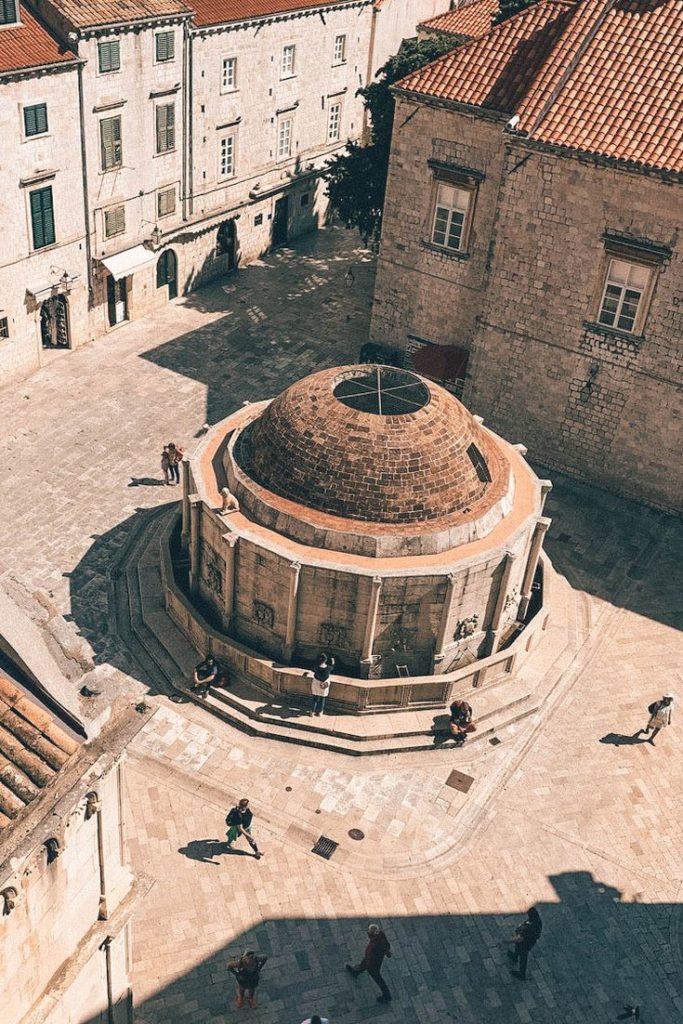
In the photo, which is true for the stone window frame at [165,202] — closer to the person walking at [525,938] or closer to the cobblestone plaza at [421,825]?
the cobblestone plaza at [421,825]

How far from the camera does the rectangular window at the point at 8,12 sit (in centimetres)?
3225

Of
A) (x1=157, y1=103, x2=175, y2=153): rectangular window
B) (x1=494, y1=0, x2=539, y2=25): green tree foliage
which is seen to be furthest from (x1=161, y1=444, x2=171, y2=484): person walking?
(x1=494, y1=0, x2=539, y2=25): green tree foliage

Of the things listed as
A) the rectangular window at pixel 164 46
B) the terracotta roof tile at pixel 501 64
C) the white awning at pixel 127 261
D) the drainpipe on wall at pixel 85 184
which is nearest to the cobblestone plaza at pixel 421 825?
the drainpipe on wall at pixel 85 184

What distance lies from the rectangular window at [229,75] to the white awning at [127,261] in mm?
8086

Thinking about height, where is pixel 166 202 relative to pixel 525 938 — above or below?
above

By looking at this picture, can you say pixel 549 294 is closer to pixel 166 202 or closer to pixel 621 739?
pixel 621 739

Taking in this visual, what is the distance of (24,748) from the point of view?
11.7m

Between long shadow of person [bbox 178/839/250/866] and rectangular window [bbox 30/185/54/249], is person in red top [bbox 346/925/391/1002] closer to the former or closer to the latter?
long shadow of person [bbox 178/839/250/866]

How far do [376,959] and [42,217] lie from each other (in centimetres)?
2791

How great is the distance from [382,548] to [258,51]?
2913 cm

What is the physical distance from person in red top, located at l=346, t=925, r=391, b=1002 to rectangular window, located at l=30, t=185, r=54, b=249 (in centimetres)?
2710

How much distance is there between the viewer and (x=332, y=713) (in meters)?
23.9

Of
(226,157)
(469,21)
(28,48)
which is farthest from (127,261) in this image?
(469,21)

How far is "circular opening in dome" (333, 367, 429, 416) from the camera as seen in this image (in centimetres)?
2417
